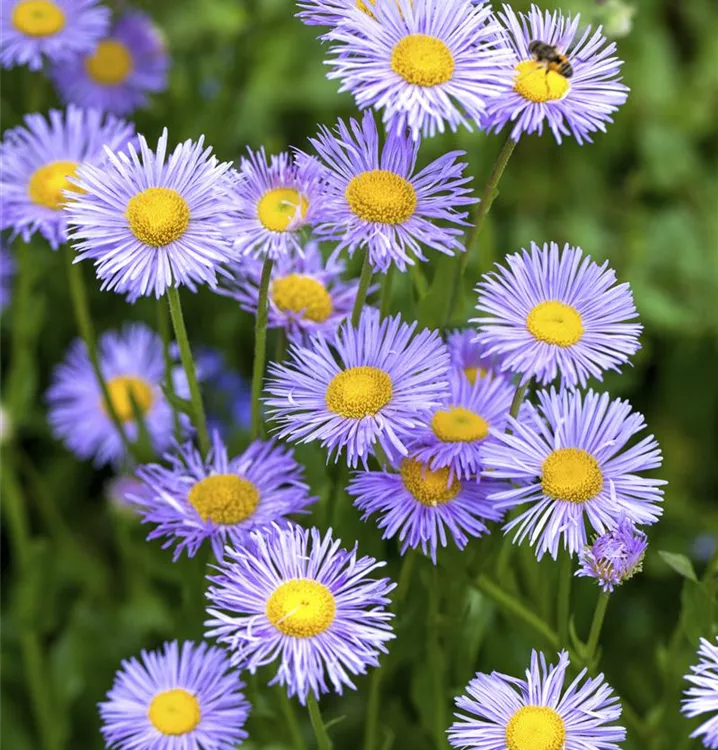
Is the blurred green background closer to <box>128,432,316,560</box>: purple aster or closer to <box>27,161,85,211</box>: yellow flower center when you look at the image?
<box>128,432,316,560</box>: purple aster

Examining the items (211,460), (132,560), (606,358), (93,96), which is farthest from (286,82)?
(606,358)

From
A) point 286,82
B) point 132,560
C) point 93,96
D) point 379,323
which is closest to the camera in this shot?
point 379,323

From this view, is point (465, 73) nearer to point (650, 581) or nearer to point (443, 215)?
point (443, 215)

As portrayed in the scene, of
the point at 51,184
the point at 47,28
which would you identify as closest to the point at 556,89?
the point at 51,184

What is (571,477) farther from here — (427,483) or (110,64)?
(110,64)

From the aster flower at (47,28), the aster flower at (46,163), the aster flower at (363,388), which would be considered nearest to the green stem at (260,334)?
the aster flower at (363,388)

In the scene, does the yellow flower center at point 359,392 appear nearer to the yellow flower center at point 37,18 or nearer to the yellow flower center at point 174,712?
the yellow flower center at point 174,712
